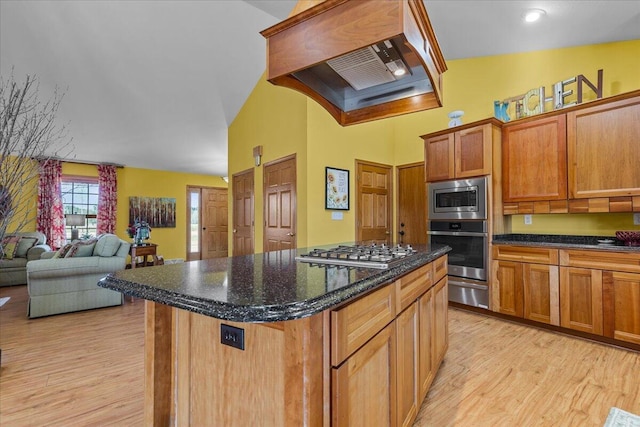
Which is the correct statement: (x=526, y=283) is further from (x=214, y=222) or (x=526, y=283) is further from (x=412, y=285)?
(x=214, y=222)

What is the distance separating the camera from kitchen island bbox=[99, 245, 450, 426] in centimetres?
86

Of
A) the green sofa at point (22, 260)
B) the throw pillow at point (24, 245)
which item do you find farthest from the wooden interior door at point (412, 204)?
the throw pillow at point (24, 245)

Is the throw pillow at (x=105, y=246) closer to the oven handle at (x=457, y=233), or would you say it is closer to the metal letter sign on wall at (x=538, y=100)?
the oven handle at (x=457, y=233)

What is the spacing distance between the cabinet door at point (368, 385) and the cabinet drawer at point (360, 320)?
30 mm

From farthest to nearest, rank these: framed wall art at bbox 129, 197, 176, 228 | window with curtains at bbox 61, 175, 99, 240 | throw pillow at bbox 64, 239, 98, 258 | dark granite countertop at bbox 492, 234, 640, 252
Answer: framed wall art at bbox 129, 197, 176, 228
window with curtains at bbox 61, 175, 99, 240
throw pillow at bbox 64, 239, 98, 258
dark granite countertop at bbox 492, 234, 640, 252

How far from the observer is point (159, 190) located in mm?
7648

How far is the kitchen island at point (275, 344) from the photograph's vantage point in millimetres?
860

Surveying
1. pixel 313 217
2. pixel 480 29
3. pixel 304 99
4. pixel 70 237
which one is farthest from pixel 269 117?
pixel 70 237

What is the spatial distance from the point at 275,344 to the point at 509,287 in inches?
124

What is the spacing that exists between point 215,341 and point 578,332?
329 cm

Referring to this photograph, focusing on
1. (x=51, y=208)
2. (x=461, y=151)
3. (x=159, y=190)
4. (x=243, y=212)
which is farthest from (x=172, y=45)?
(x=51, y=208)

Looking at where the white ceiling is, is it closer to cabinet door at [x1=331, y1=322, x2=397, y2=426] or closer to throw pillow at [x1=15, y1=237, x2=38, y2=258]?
throw pillow at [x1=15, y1=237, x2=38, y2=258]

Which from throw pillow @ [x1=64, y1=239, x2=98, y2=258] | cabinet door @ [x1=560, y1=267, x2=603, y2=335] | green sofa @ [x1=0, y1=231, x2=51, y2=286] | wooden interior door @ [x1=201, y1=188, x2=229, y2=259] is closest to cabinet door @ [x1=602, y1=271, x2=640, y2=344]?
cabinet door @ [x1=560, y1=267, x2=603, y2=335]

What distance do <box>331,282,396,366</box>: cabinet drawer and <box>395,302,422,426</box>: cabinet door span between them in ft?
0.49
